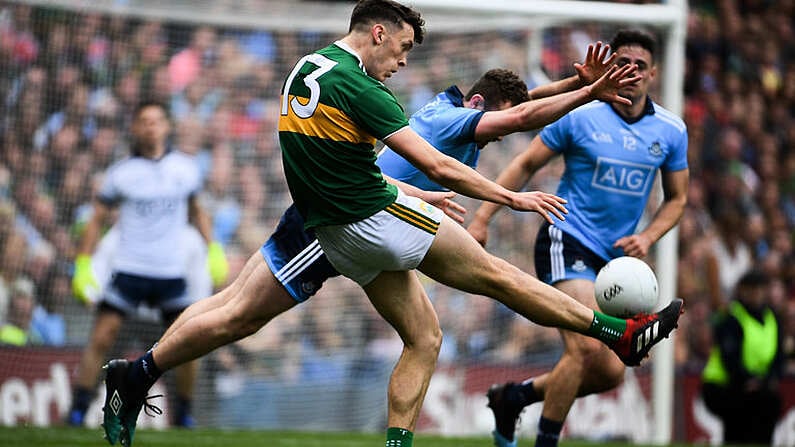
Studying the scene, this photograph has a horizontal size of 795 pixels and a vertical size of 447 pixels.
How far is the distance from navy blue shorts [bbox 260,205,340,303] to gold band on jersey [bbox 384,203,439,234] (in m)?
1.09

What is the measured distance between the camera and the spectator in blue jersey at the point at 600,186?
791 cm

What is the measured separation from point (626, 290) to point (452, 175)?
1.41m

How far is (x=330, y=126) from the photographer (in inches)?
233

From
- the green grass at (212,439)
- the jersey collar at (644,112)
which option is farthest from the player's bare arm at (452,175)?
the green grass at (212,439)

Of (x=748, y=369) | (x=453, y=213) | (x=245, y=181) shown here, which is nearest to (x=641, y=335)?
(x=453, y=213)

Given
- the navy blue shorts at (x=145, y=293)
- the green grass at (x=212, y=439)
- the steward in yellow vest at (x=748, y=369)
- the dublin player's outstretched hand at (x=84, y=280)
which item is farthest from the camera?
the steward in yellow vest at (x=748, y=369)

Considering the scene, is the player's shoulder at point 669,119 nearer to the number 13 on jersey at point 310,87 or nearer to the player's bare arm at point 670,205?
the player's bare arm at point 670,205

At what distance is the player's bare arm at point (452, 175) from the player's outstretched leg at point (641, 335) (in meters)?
0.91

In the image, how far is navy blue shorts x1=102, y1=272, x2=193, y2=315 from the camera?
427 inches

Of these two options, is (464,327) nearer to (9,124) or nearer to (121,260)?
(121,260)

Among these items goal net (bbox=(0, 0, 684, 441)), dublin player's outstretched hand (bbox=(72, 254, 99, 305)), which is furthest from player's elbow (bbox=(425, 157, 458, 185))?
dublin player's outstretched hand (bbox=(72, 254, 99, 305))

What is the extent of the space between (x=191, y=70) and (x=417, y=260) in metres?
7.11

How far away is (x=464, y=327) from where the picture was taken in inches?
486

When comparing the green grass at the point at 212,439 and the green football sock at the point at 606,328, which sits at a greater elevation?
the green football sock at the point at 606,328
